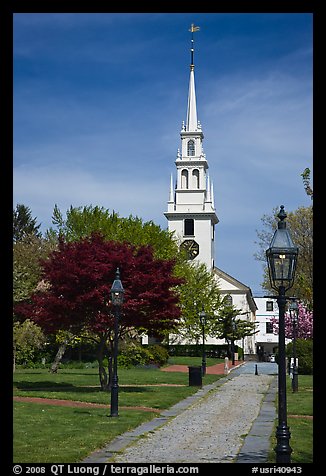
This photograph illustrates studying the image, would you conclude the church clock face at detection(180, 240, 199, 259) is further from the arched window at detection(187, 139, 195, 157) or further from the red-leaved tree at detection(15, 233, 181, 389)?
the red-leaved tree at detection(15, 233, 181, 389)

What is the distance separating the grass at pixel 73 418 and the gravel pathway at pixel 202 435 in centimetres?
70

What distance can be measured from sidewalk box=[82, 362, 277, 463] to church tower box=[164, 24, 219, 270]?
48.3 meters

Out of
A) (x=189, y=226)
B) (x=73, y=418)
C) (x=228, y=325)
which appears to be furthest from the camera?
(x=189, y=226)

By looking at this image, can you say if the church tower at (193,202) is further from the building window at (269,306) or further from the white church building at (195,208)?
the building window at (269,306)

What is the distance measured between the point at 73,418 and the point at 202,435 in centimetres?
322

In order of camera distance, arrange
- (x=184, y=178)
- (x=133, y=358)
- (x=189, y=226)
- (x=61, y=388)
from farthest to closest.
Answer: (x=184, y=178)
(x=189, y=226)
(x=133, y=358)
(x=61, y=388)

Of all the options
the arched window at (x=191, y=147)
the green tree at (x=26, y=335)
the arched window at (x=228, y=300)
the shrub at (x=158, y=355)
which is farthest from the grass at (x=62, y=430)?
the arched window at (x=191, y=147)

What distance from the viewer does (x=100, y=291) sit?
23125 millimetres

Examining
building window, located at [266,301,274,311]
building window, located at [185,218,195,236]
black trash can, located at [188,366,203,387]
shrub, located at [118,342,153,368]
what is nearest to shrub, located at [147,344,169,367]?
shrub, located at [118,342,153,368]

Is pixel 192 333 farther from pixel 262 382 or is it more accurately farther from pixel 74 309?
pixel 74 309

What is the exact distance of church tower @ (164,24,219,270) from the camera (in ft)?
240

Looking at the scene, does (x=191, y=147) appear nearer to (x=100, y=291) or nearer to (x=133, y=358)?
(x=133, y=358)

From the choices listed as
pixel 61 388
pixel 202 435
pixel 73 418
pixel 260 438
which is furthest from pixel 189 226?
pixel 260 438

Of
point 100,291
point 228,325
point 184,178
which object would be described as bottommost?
point 228,325
